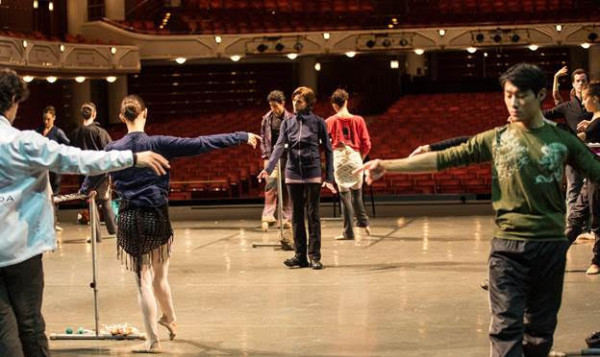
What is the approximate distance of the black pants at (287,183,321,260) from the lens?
31.6ft

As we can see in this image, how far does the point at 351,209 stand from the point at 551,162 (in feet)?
23.2

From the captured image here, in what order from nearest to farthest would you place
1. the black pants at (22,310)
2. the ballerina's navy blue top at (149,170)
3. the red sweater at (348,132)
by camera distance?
the black pants at (22,310) → the ballerina's navy blue top at (149,170) → the red sweater at (348,132)

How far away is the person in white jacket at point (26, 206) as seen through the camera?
4.60 m

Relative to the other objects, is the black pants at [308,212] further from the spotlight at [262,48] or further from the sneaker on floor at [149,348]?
the spotlight at [262,48]

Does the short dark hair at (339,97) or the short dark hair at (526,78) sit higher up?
the short dark hair at (339,97)

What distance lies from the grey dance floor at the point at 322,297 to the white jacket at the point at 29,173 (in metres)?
2.07

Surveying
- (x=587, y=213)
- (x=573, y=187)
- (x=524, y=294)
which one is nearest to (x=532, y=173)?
(x=524, y=294)

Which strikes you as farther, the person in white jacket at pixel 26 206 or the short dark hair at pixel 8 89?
the short dark hair at pixel 8 89

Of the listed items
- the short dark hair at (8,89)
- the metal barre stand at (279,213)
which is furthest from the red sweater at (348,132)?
the short dark hair at (8,89)

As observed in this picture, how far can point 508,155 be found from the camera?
187 inches

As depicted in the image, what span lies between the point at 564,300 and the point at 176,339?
9.31 feet

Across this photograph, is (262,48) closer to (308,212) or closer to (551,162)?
(308,212)

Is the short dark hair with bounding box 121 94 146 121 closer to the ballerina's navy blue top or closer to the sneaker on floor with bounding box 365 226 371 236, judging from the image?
the ballerina's navy blue top

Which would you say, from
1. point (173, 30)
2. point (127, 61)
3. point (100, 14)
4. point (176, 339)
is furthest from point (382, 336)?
point (100, 14)
